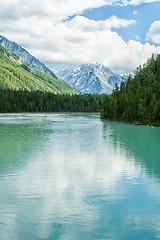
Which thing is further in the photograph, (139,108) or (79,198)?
(139,108)

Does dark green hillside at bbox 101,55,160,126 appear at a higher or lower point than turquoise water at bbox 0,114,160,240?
higher

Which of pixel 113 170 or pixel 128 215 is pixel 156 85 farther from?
pixel 128 215

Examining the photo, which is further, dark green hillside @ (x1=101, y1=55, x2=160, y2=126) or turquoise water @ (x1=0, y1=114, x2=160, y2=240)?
dark green hillside @ (x1=101, y1=55, x2=160, y2=126)

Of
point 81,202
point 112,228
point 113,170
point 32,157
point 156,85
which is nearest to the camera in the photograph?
point 112,228

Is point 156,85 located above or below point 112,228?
above

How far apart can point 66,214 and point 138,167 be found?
19.5 metres

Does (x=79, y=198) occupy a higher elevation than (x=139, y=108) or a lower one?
lower

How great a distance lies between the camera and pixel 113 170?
112 feet

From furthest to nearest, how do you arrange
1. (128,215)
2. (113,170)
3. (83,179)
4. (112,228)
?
(113,170) → (83,179) → (128,215) → (112,228)

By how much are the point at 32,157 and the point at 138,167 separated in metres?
17.5

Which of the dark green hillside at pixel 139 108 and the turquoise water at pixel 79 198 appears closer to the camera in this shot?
the turquoise water at pixel 79 198

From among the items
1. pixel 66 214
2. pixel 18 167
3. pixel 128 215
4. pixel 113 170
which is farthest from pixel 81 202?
pixel 18 167

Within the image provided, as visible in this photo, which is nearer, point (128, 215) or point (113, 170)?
point (128, 215)

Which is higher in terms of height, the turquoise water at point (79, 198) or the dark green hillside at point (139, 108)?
the dark green hillside at point (139, 108)
